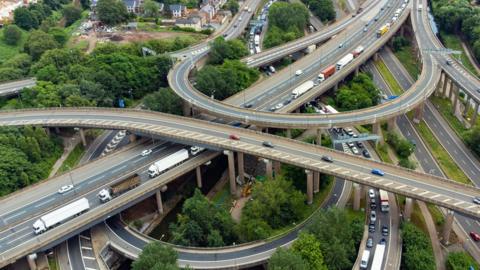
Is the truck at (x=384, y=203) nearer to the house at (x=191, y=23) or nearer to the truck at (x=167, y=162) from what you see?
the truck at (x=167, y=162)

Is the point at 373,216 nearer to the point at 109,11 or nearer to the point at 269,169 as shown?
the point at 269,169

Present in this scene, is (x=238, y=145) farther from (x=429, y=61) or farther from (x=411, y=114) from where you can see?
(x=429, y=61)

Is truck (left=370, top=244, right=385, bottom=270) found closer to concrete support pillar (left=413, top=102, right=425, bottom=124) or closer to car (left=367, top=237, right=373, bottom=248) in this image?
car (left=367, top=237, right=373, bottom=248)

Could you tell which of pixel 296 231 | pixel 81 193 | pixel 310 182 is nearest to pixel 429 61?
pixel 310 182

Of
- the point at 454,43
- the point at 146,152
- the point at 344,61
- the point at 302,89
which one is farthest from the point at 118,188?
the point at 454,43

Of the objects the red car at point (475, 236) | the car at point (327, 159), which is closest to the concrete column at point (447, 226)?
the red car at point (475, 236)

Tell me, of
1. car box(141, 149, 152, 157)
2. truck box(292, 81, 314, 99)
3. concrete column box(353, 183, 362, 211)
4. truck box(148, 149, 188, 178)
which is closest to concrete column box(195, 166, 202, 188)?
truck box(148, 149, 188, 178)
